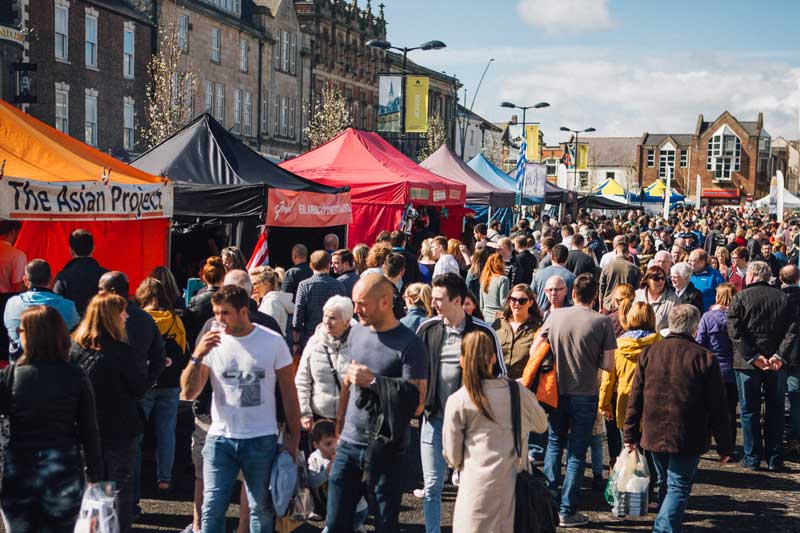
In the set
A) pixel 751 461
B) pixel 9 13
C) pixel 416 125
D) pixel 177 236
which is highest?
pixel 9 13

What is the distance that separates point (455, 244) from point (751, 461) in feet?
17.1

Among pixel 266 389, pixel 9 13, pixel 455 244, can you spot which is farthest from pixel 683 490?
pixel 9 13

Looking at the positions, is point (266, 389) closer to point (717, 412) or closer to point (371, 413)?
point (371, 413)

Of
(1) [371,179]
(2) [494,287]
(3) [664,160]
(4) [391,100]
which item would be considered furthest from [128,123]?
(3) [664,160]

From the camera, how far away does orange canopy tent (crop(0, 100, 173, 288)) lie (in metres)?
8.30

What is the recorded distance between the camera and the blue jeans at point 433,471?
579 cm

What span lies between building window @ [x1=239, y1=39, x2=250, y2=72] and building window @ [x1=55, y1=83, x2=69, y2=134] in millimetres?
14530

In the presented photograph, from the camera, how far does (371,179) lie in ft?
55.4

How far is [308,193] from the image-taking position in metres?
12.9

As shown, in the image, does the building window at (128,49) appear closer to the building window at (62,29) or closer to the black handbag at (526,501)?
the building window at (62,29)

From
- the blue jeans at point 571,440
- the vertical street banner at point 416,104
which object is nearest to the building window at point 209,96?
the vertical street banner at point 416,104

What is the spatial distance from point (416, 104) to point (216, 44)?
20685 mm

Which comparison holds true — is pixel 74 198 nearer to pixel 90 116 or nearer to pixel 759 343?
pixel 759 343

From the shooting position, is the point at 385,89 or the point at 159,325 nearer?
the point at 159,325
